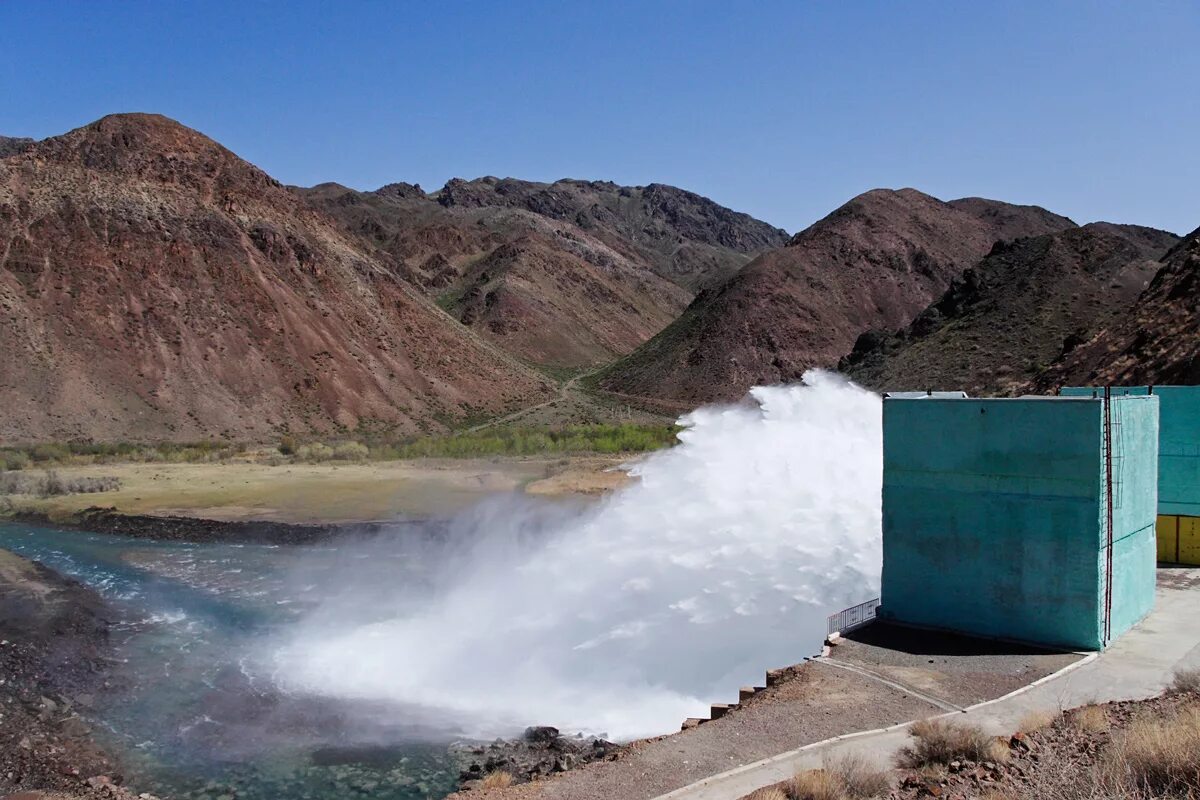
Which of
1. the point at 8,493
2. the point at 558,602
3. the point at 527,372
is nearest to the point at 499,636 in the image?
the point at 558,602

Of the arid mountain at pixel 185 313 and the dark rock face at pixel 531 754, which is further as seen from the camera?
the arid mountain at pixel 185 313

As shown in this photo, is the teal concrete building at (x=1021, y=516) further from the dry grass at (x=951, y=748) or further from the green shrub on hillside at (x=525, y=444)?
the green shrub on hillside at (x=525, y=444)

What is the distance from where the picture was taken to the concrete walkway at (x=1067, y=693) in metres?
11.7

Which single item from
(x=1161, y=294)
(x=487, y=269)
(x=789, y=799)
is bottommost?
(x=789, y=799)

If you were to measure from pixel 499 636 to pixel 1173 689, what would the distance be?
1455cm

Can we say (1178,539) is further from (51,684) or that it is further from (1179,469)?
(51,684)

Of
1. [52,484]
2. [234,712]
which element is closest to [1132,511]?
[234,712]

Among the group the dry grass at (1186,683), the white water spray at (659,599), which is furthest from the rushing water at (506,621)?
the dry grass at (1186,683)

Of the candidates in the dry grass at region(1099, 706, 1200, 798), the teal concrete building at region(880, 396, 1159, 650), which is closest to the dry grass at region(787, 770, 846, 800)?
the dry grass at region(1099, 706, 1200, 798)

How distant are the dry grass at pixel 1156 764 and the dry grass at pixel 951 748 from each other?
1328 mm

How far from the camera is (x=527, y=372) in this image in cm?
9550

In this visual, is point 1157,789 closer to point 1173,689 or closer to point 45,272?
point 1173,689

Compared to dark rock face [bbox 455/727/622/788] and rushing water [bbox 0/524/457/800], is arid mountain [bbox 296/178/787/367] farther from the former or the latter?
dark rock face [bbox 455/727/622/788]

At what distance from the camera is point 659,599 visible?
24.3m
